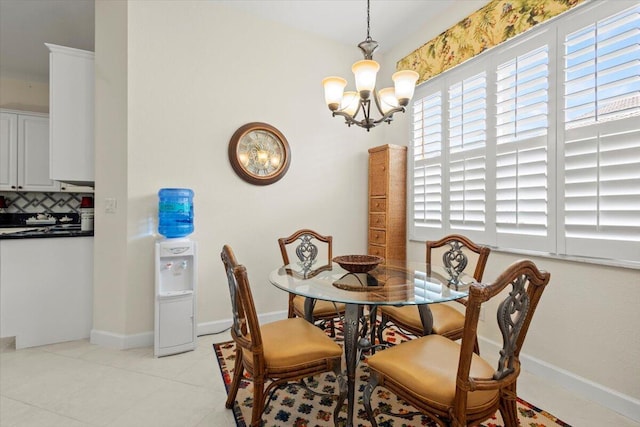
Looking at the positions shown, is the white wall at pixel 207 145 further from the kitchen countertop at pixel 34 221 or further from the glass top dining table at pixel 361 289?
the kitchen countertop at pixel 34 221

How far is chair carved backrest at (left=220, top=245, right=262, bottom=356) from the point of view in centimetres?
137

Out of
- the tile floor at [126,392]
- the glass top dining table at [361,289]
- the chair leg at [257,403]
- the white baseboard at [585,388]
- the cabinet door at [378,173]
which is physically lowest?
the tile floor at [126,392]

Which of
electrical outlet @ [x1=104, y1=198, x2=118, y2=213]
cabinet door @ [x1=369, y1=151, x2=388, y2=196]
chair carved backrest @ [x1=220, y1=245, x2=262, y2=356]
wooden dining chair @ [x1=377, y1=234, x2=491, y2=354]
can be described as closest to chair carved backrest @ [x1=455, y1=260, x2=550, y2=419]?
wooden dining chair @ [x1=377, y1=234, x2=491, y2=354]

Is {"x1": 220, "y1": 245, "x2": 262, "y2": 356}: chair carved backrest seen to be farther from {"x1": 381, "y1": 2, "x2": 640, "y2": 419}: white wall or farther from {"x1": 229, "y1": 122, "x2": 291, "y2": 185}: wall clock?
{"x1": 381, "y1": 2, "x2": 640, "y2": 419}: white wall

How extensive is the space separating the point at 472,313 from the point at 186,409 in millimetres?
1705

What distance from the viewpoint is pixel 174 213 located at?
261cm

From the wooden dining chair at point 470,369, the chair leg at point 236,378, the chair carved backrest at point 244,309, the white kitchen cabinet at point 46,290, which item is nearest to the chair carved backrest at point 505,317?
the wooden dining chair at point 470,369

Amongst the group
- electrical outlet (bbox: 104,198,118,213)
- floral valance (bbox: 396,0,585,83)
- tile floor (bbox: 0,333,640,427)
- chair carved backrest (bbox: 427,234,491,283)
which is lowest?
tile floor (bbox: 0,333,640,427)

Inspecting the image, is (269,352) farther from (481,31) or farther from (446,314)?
(481,31)

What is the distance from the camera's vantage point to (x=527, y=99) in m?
2.23

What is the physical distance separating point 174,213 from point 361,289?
1.80m

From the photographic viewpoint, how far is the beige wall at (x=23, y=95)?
4398 millimetres

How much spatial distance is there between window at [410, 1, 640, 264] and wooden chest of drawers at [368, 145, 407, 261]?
1.50ft

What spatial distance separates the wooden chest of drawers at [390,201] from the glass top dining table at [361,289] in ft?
3.62
